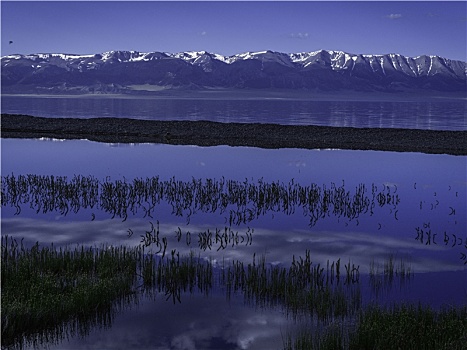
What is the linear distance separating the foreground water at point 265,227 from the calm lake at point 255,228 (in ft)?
0.16

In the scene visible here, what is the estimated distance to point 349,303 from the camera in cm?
1352

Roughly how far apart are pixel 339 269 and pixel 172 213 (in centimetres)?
910

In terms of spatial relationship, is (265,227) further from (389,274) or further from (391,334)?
(391,334)

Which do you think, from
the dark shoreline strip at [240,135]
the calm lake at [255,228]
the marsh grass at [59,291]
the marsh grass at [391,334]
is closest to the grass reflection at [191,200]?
the calm lake at [255,228]

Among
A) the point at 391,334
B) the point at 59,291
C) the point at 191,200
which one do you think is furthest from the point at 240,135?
the point at 391,334

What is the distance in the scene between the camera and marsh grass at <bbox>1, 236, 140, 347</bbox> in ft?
38.1

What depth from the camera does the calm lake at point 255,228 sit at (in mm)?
12625

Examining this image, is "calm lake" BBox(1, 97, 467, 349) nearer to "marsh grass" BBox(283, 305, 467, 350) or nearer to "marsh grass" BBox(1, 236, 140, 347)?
"marsh grass" BBox(1, 236, 140, 347)

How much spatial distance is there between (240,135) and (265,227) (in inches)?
1559

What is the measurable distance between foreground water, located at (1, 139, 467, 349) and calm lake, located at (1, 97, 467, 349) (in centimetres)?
5

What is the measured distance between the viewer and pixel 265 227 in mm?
21797

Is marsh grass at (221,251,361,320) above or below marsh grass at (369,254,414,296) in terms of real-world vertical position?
above

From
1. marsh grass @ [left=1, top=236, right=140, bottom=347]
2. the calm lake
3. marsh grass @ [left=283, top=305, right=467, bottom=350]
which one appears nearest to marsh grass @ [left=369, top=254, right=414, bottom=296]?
the calm lake

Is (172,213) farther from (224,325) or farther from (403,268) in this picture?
(224,325)
